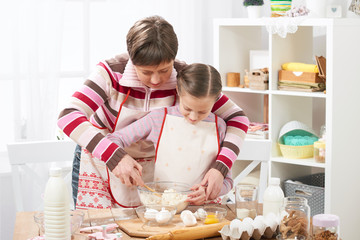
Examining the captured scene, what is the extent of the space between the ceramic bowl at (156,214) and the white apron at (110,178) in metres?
0.30

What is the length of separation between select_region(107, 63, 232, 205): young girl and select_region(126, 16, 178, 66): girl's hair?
A: 0.11m

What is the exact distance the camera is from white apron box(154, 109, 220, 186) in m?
1.98

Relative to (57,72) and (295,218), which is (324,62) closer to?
(57,72)

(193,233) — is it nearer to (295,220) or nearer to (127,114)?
(295,220)

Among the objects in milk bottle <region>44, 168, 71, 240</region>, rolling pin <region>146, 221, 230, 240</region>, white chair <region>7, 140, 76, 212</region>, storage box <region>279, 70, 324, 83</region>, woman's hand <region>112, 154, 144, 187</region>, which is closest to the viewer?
milk bottle <region>44, 168, 71, 240</region>

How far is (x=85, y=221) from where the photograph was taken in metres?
1.75

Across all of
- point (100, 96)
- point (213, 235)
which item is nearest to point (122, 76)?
point (100, 96)

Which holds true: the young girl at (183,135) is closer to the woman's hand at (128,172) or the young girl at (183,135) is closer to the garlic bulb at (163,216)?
the woman's hand at (128,172)

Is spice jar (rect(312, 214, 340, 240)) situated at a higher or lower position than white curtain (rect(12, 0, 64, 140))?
lower

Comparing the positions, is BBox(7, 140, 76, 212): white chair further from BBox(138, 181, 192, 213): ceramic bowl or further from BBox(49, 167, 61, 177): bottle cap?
BBox(49, 167, 61, 177): bottle cap

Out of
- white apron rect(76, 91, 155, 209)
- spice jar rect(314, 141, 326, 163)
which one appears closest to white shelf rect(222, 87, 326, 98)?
spice jar rect(314, 141, 326, 163)

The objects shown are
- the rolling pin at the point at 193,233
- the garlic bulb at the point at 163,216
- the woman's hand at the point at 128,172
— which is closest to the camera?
the rolling pin at the point at 193,233

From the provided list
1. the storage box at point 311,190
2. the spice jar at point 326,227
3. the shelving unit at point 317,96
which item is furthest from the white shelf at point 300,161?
the spice jar at point 326,227

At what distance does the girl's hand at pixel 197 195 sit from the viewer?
1828 millimetres
